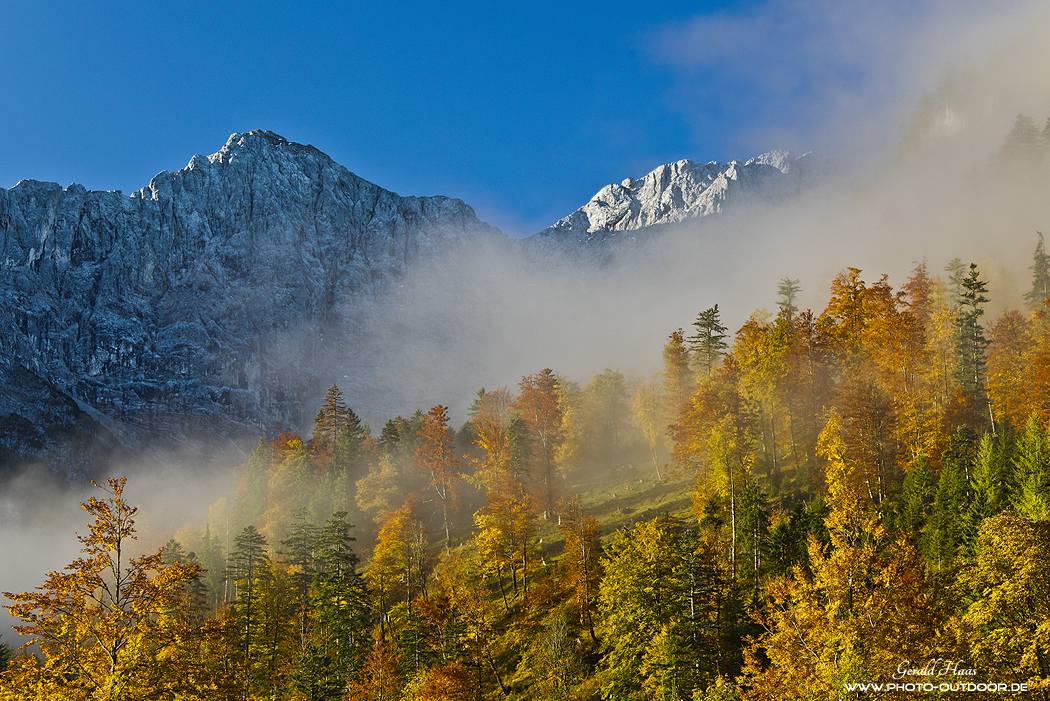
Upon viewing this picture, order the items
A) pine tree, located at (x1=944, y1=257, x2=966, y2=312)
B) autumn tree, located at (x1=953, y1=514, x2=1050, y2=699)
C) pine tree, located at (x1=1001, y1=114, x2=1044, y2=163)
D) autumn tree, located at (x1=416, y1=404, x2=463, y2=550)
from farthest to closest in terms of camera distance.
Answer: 1. pine tree, located at (x1=1001, y1=114, x2=1044, y2=163)
2. pine tree, located at (x1=944, y1=257, x2=966, y2=312)
3. autumn tree, located at (x1=416, y1=404, x2=463, y2=550)
4. autumn tree, located at (x1=953, y1=514, x2=1050, y2=699)

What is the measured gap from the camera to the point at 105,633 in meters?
17.1

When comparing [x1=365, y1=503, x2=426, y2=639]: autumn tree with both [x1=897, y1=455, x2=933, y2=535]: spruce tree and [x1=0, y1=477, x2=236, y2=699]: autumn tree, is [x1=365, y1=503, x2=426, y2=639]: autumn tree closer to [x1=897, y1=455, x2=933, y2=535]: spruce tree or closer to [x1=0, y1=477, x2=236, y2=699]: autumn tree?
[x1=0, y1=477, x2=236, y2=699]: autumn tree

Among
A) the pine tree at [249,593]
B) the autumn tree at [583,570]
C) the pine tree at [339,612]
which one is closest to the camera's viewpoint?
the autumn tree at [583,570]

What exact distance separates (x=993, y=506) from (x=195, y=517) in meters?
146

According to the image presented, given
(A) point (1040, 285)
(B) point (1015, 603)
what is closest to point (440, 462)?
(B) point (1015, 603)

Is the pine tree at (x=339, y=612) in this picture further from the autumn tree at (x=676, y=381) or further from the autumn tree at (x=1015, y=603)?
the autumn tree at (x=676, y=381)

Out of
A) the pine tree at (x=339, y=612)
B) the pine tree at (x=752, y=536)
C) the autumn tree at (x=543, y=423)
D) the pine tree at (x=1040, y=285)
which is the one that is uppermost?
the pine tree at (x=1040, y=285)

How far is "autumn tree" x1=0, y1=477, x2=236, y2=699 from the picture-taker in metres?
16.5

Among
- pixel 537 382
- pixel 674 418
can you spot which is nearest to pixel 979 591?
pixel 674 418

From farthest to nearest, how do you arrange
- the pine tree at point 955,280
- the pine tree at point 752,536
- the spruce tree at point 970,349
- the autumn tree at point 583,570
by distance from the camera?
1. the pine tree at point 955,280
2. the spruce tree at point 970,349
3. the autumn tree at point 583,570
4. the pine tree at point 752,536

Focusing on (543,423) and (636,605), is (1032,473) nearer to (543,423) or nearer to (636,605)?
(636,605)

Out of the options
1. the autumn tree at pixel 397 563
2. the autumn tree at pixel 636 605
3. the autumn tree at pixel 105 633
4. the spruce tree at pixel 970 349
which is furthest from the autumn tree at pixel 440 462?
the autumn tree at pixel 105 633

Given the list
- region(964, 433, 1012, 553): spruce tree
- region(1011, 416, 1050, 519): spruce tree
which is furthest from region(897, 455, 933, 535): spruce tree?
region(1011, 416, 1050, 519): spruce tree

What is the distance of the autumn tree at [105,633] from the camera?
1647 centimetres
